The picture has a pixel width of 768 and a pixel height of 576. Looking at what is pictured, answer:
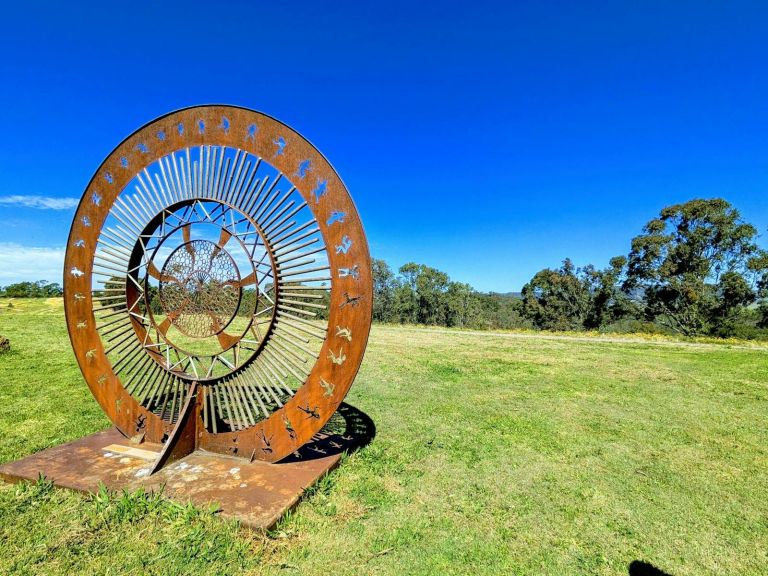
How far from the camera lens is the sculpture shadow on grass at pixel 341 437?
12.6 ft

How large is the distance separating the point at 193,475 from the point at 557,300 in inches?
1400

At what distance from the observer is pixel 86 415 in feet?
16.7

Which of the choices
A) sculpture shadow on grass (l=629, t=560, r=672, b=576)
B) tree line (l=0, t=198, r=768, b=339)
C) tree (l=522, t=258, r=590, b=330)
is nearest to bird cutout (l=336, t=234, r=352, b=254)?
sculpture shadow on grass (l=629, t=560, r=672, b=576)

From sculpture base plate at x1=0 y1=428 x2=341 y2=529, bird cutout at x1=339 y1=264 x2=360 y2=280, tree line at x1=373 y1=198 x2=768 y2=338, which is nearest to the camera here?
sculpture base plate at x1=0 y1=428 x2=341 y2=529

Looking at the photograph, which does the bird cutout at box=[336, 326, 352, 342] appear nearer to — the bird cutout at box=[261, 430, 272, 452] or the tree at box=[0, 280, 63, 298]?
the bird cutout at box=[261, 430, 272, 452]

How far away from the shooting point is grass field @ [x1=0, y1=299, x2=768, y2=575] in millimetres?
2447

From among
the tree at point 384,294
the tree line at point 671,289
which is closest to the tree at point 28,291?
the tree line at point 671,289

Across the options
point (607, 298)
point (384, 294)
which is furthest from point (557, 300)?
point (384, 294)

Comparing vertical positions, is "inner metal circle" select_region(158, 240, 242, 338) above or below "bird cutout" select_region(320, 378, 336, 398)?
above

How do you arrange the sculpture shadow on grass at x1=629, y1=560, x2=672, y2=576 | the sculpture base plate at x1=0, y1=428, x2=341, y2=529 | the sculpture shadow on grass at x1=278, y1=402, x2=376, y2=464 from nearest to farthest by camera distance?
the sculpture shadow on grass at x1=629, y1=560, x2=672, y2=576, the sculpture base plate at x1=0, y1=428, x2=341, y2=529, the sculpture shadow on grass at x1=278, y1=402, x2=376, y2=464

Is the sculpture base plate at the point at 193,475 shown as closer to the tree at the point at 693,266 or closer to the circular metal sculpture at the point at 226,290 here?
the circular metal sculpture at the point at 226,290

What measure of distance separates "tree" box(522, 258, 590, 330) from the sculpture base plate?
33.5 meters

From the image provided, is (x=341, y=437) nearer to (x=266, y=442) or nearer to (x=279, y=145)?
(x=266, y=442)

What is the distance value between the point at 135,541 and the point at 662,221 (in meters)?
30.1
